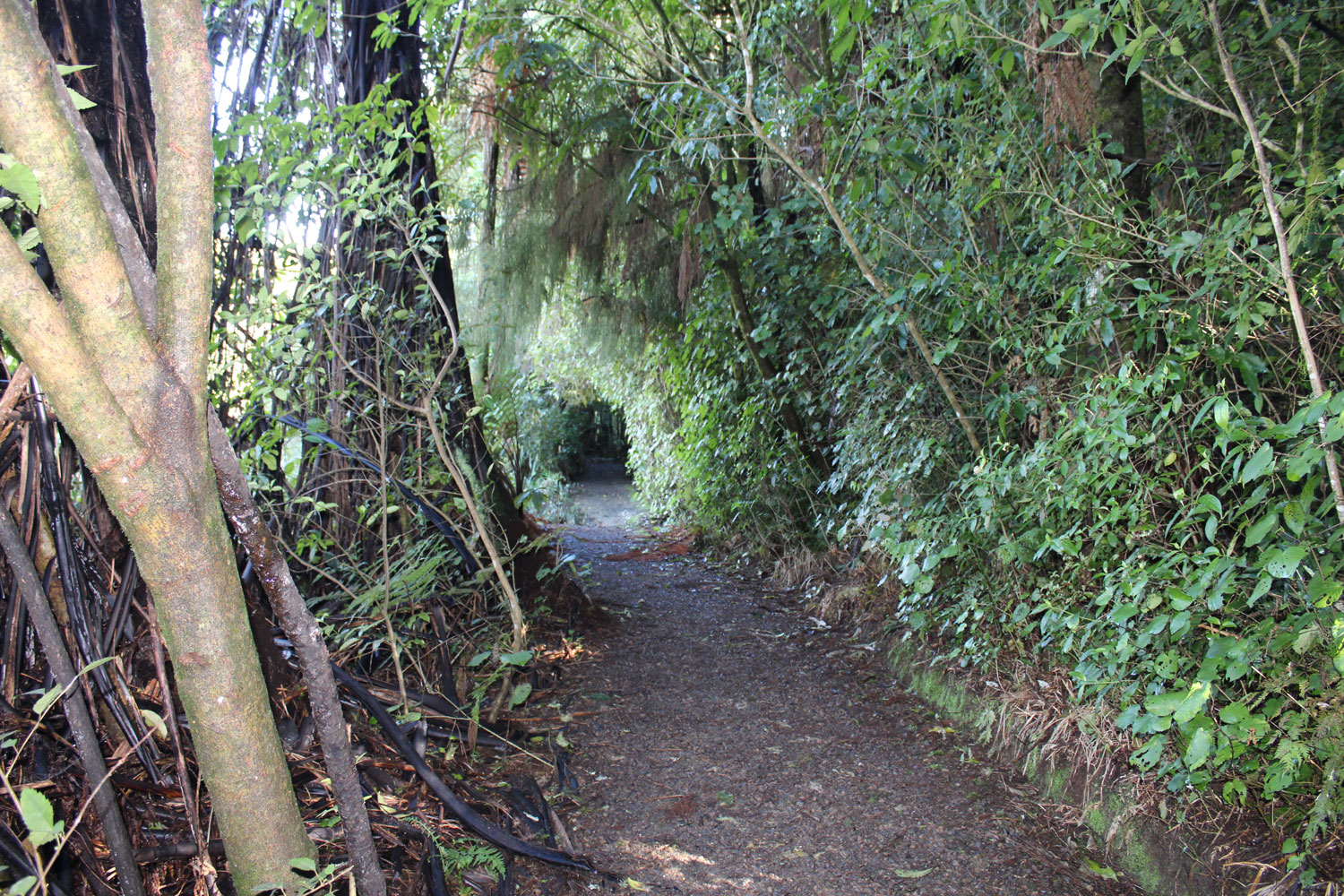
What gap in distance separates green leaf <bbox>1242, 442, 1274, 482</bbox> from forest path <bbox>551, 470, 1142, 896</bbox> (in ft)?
4.16

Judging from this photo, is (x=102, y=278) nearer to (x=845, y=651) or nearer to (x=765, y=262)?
(x=845, y=651)

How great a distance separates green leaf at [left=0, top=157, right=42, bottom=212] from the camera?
1096 millimetres

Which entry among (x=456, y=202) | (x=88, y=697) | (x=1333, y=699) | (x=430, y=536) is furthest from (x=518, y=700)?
(x=456, y=202)

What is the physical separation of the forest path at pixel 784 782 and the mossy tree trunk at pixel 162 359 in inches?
44.9

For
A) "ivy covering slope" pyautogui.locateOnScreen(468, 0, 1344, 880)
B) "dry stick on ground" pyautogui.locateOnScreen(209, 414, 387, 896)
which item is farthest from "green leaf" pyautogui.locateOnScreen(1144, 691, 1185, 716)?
"dry stick on ground" pyautogui.locateOnScreen(209, 414, 387, 896)

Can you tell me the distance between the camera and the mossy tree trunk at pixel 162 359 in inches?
48.4

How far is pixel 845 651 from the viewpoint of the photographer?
4.36 meters

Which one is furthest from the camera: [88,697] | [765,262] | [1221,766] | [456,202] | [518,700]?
[456,202]

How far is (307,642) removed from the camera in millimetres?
1604

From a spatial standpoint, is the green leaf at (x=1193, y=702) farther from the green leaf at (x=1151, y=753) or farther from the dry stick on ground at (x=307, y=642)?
the dry stick on ground at (x=307, y=642)

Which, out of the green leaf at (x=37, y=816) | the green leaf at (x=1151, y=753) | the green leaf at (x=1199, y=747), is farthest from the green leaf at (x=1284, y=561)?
→ the green leaf at (x=37, y=816)

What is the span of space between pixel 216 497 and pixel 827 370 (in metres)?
4.03

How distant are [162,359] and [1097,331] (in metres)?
2.63

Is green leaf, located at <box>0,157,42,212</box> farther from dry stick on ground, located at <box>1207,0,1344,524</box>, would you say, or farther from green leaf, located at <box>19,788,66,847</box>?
dry stick on ground, located at <box>1207,0,1344,524</box>
